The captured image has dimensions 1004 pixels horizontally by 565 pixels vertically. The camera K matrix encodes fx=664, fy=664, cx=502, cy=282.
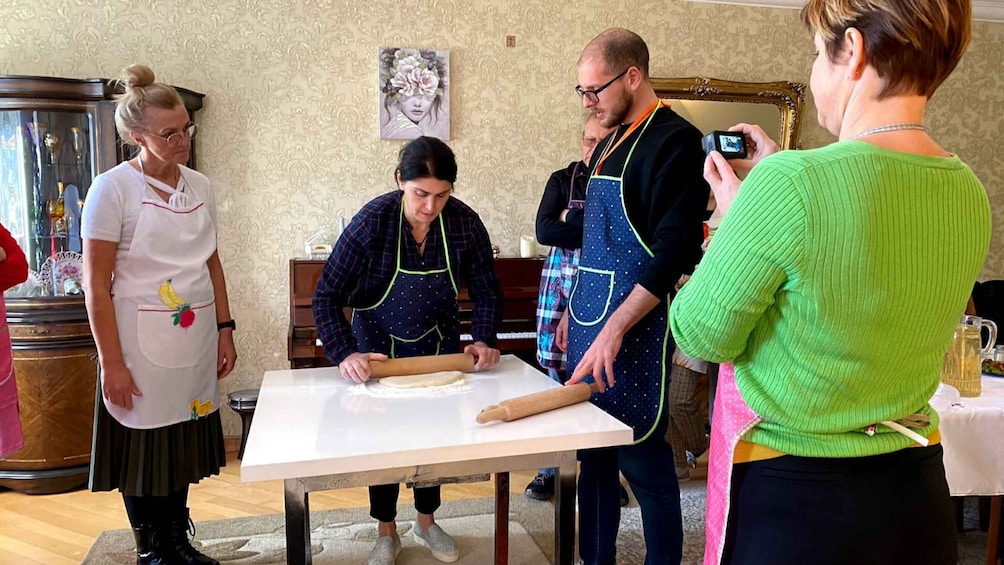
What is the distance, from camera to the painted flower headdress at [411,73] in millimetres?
3537

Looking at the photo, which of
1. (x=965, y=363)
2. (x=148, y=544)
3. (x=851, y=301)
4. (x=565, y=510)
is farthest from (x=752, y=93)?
(x=148, y=544)

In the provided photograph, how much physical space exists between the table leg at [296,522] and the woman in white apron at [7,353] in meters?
1.14

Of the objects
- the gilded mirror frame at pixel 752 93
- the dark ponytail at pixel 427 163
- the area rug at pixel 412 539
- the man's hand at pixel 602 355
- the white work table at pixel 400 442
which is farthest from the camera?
the gilded mirror frame at pixel 752 93

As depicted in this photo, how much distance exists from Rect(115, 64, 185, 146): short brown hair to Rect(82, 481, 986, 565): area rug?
1474 mm

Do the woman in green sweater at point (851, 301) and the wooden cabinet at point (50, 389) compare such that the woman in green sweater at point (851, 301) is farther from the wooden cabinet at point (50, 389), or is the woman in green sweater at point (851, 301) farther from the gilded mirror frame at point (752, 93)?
the gilded mirror frame at point (752, 93)

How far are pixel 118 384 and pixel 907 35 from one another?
1942 millimetres

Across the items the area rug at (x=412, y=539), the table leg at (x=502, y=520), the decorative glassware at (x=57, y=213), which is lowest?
the area rug at (x=412, y=539)

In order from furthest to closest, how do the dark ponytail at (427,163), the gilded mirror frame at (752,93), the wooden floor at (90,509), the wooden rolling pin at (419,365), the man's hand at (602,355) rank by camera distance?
the gilded mirror frame at (752,93), the wooden floor at (90,509), the dark ponytail at (427,163), the wooden rolling pin at (419,365), the man's hand at (602,355)

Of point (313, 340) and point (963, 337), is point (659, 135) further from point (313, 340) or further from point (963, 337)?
point (313, 340)

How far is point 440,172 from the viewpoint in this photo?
1797 mm

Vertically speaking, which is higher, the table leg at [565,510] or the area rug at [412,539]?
the table leg at [565,510]

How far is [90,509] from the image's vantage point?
278 cm

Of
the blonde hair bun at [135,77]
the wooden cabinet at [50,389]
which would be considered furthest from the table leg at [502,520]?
the wooden cabinet at [50,389]

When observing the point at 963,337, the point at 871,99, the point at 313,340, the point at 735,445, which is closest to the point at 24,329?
the point at 313,340
